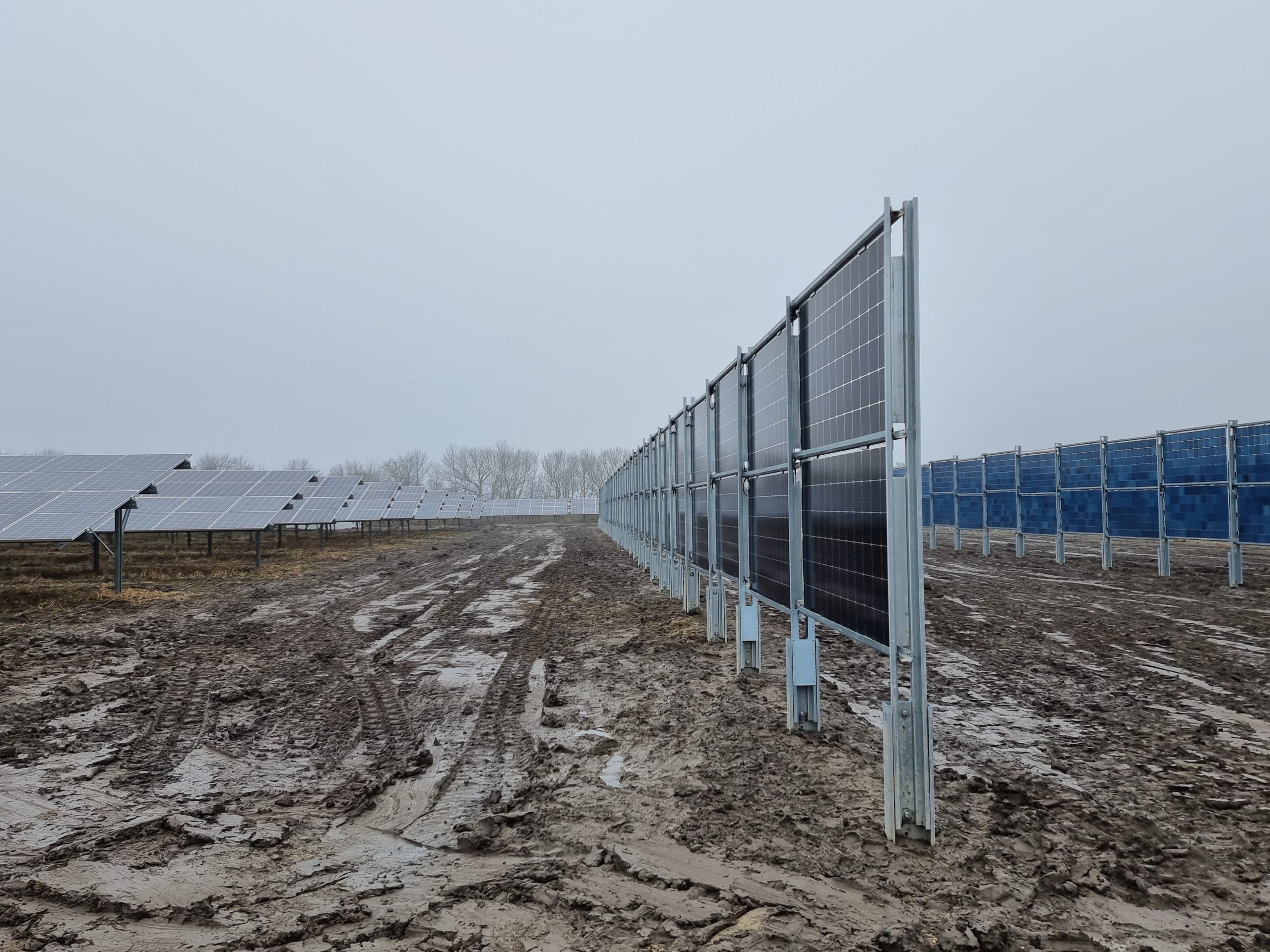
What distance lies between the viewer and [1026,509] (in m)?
21.1

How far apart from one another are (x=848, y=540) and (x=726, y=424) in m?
4.19

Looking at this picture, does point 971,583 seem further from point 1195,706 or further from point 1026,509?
point 1195,706

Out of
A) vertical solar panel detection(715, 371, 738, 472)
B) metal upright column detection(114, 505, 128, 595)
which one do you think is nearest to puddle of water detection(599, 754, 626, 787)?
vertical solar panel detection(715, 371, 738, 472)

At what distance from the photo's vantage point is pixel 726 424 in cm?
830

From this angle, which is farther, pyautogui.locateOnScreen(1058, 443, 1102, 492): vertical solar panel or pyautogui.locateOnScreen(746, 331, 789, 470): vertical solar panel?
pyautogui.locateOnScreen(1058, 443, 1102, 492): vertical solar panel

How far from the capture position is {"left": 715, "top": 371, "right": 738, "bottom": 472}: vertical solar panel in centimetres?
786

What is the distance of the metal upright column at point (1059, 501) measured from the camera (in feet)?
61.7

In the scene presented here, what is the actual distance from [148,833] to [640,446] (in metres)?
15.0

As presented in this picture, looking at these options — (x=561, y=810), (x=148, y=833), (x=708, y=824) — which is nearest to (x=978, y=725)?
(x=708, y=824)

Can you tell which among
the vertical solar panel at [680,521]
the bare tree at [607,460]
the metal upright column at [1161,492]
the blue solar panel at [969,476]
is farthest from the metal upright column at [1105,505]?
the bare tree at [607,460]

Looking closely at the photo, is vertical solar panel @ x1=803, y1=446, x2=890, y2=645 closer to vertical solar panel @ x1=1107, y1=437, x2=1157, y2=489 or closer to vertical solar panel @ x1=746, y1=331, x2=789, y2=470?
vertical solar panel @ x1=746, y1=331, x2=789, y2=470

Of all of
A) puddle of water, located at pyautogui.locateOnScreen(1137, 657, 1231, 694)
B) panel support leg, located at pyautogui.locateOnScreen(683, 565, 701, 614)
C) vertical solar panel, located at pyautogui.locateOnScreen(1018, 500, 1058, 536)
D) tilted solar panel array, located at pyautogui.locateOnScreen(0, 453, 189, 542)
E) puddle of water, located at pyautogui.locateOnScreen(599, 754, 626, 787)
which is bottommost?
puddle of water, located at pyautogui.locateOnScreen(1137, 657, 1231, 694)

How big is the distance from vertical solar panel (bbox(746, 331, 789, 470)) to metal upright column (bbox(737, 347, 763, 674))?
0.08 meters

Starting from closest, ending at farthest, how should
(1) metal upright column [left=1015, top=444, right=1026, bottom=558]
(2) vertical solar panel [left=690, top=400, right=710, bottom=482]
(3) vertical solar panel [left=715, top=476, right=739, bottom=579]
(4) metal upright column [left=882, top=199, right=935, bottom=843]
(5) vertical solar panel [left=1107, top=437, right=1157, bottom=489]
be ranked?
1. (4) metal upright column [left=882, top=199, right=935, bottom=843]
2. (3) vertical solar panel [left=715, top=476, right=739, bottom=579]
3. (2) vertical solar panel [left=690, top=400, right=710, bottom=482]
4. (5) vertical solar panel [left=1107, top=437, right=1157, bottom=489]
5. (1) metal upright column [left=1015, top=444, right=1026, bottom=558]
